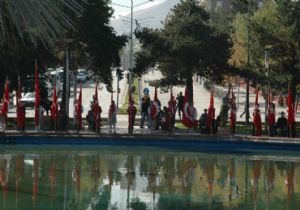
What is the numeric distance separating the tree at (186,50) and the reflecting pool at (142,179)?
11.5 meters

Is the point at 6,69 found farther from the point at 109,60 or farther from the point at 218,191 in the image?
the point at 218,191

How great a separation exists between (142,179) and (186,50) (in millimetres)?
19512

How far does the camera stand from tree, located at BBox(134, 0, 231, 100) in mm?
38125

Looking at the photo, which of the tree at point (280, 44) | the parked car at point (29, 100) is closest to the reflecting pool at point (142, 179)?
the tree at point (280, 44)

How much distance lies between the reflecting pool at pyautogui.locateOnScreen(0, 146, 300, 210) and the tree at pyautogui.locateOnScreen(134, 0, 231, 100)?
1153 cm

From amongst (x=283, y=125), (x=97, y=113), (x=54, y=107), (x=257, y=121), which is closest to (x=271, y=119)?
(x=257, y=121)

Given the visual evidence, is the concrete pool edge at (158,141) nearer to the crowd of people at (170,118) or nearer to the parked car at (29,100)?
the crowd of people at (170,118)

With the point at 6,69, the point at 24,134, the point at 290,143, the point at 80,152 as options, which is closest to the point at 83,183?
the point at 80,152

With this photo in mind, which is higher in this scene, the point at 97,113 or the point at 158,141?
the point at 97,113

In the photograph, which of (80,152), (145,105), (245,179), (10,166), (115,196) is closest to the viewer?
(115,196)

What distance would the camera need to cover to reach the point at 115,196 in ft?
51.5

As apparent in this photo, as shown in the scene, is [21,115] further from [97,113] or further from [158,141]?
[158,141]

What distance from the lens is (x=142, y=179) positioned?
19250 millimetres

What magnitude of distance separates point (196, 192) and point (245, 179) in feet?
11.6
